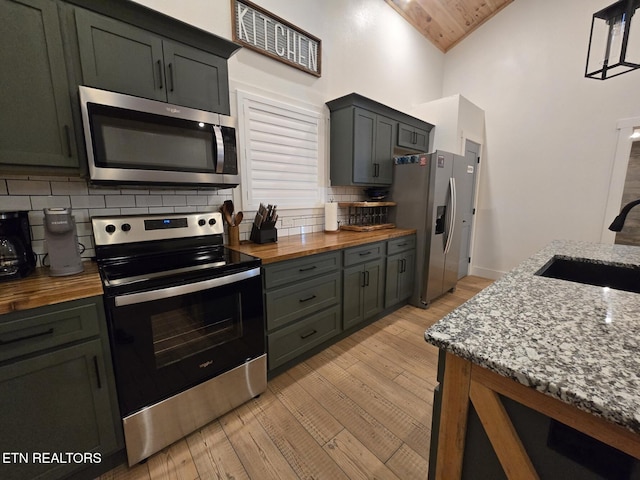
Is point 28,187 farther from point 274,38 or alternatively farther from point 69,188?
point 274,38

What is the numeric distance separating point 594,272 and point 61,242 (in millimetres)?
2777

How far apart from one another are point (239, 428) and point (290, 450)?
13.2 inches

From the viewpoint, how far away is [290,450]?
1.42 m

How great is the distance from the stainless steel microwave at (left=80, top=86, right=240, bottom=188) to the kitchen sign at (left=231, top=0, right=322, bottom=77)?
0.92 m

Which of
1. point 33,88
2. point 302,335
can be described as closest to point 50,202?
point 33,88

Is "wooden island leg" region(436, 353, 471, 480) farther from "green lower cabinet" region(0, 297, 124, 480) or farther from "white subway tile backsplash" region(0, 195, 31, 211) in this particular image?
"white subway tile backsplash" region(0, 195, 31, 211)

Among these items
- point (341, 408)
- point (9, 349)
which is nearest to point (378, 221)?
→ point (341, 408)

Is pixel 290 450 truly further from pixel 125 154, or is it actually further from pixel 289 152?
pixel 289 152

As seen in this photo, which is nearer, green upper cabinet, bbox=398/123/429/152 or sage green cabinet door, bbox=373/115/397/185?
sage green cabinet door, bbox=373/115/397/185

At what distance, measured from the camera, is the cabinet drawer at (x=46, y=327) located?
3.24 ft

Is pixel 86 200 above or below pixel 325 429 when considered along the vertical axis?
above

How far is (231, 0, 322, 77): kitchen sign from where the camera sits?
208cm

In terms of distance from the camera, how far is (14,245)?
1276 mm

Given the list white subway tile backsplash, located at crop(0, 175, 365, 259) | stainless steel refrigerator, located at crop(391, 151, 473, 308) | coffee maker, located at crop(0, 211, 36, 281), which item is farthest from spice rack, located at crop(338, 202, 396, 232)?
coffee maker, located at crop(0, 211, 36, 281)
